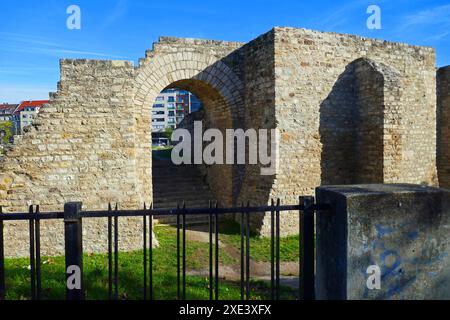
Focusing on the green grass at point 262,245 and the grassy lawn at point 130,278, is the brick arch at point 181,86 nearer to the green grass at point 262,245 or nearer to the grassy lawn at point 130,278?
the green grass at point 262,245

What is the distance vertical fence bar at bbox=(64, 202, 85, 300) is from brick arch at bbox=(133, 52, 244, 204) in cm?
593

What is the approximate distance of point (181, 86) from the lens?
10.8 m

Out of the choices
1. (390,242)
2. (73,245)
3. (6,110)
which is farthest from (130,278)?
(6,110)

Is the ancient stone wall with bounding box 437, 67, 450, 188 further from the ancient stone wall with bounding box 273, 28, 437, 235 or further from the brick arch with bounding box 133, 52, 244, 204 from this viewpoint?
the brick arch with bounding box 133, 52, 244, 204

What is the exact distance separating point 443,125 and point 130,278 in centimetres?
1323

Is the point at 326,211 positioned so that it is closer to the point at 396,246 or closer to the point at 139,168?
the point at 396,246

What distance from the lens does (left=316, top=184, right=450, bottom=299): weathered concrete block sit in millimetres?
2557

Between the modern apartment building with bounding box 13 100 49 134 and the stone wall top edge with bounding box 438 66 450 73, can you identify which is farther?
the modern apartment building with bounding box 13 100 49 134

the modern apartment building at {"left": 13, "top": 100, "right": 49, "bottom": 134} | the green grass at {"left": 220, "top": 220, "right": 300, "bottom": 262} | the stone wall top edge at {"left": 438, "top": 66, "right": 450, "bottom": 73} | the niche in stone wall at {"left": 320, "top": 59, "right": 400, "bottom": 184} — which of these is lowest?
the green grass at {"left": 220, "top": 220, "right": 300, "bottom": 262}

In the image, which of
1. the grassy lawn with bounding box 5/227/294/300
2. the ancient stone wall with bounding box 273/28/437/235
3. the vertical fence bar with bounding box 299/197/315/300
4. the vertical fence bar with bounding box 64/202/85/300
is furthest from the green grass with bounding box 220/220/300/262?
the vertical fence bar with bounding box 64/202/85/300

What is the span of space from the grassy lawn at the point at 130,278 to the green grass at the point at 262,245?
72 cm

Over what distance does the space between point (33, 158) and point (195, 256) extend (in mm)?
4243

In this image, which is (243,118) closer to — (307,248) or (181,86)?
(181,86)
